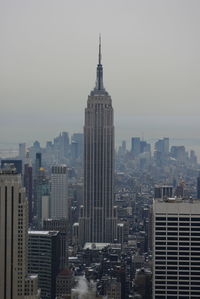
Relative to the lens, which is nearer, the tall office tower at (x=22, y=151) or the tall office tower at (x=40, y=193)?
the tall office tower at (x=22, y=151)

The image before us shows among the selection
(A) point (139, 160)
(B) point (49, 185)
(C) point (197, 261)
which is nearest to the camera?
(C) point (197, 261)

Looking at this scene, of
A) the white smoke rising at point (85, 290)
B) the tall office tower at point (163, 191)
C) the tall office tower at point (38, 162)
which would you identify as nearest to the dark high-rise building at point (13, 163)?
the tall office tower at point (38, 162)

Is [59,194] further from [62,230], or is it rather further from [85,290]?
[85,290]

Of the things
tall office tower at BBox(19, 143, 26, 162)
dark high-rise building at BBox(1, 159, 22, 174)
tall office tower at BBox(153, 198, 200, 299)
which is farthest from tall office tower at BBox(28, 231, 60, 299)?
tall office tower at BBox(153, 198, 200, 299)

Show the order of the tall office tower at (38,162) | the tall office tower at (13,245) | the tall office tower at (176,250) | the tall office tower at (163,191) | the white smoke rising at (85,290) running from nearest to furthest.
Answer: the tall office tower at (13,245), the white smoke rising at (85,290), the tall office tower at (176,250), the tall office tower at (38,162), the tall office tower at (163,191)

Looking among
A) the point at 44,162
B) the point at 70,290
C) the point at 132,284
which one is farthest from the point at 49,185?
the point at 70,290

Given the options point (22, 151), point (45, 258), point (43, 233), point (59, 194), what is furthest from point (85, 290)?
point (59, 194)

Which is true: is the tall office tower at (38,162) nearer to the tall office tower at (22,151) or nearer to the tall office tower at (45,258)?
the tall office tower at (22,151)

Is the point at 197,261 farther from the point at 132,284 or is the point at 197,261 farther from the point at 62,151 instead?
the point at 62,151
